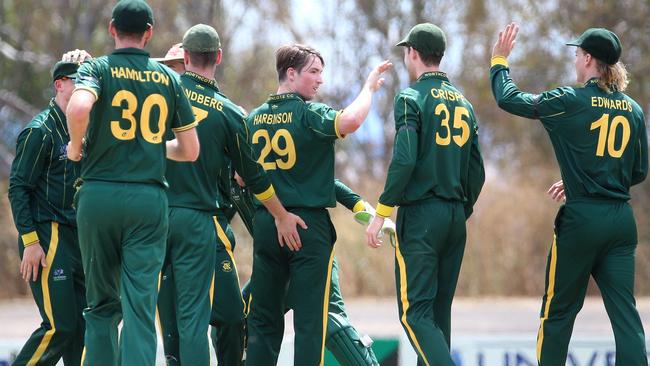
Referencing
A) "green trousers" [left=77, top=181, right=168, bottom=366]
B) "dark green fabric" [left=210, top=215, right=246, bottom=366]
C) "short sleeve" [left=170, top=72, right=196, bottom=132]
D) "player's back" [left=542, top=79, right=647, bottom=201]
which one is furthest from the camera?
"dark green fabric" [left=210, top=215, right=246, bottom=366]

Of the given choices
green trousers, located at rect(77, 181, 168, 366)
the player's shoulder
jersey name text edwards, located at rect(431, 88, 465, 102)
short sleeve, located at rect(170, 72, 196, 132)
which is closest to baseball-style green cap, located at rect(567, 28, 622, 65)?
jersey name text edwards, located at rect(431, 88, 465, 102)

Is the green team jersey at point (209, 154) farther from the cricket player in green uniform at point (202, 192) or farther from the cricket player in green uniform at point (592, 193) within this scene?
the cricket player in green uniform at point (592, 193)

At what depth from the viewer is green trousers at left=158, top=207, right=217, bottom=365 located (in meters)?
6.63

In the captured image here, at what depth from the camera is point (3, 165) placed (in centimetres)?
1942

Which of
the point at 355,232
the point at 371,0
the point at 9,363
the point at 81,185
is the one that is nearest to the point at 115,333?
the point at 81,185

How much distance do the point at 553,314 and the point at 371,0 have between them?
16.1m

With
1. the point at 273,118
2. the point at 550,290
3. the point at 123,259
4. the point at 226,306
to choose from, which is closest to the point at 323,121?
the point at 273,118

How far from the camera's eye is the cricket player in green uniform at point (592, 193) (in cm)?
697

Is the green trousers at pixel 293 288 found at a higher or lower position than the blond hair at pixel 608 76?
lower

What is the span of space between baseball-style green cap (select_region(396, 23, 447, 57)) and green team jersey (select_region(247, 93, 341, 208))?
71 centimetres

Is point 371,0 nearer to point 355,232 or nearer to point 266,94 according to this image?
point 266,94

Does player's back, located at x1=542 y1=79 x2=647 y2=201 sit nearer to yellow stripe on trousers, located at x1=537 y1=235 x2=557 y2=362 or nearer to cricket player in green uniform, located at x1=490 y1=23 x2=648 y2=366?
cricket player in green uniform, located at x1=490 y1=23 x2=648 y2=366

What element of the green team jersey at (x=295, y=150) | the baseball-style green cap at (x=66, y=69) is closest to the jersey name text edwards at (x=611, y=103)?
the green team jersey at (x=295, y=150)

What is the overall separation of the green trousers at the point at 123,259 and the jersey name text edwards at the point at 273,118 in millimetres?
1140
